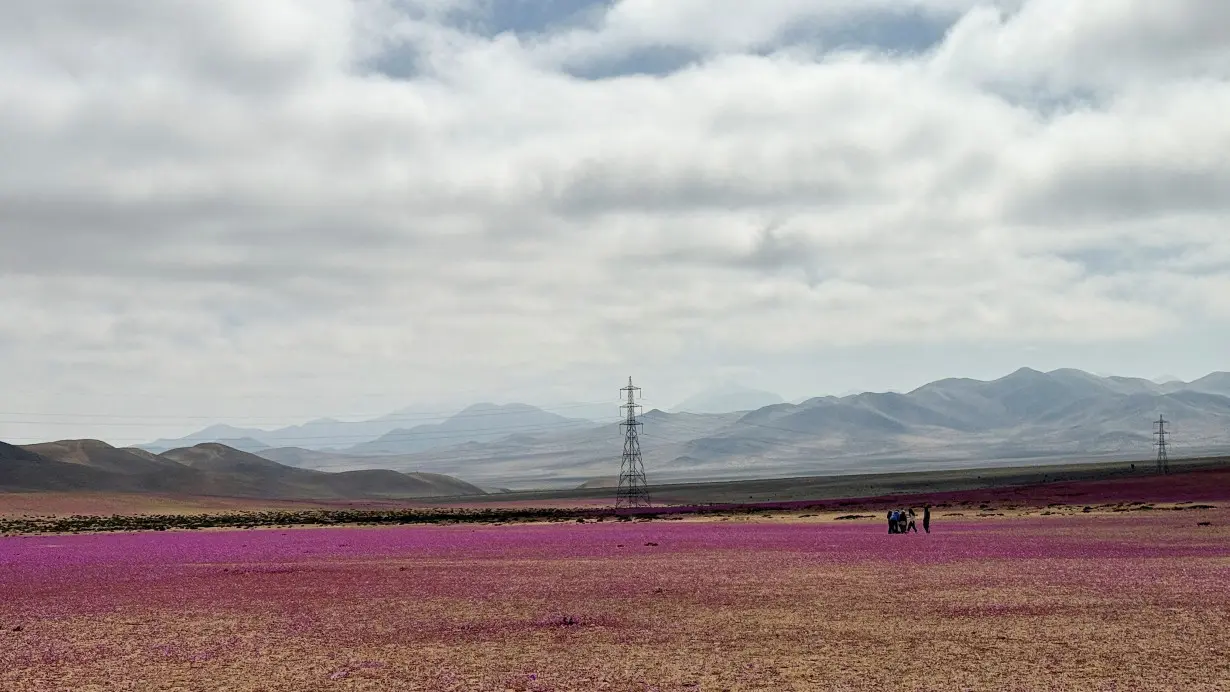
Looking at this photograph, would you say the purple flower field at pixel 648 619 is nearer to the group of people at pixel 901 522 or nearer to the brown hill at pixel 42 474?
the group of people at pixel 901 522

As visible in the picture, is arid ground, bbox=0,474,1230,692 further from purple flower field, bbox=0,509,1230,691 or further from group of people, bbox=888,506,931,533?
group of people, bbox=888,506,931,533

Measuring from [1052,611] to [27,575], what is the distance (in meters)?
32.6

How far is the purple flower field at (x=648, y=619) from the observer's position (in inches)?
663

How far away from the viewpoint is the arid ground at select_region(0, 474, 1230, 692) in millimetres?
16797

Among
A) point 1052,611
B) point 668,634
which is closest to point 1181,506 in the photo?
point 1052,611

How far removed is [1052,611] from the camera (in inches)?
870

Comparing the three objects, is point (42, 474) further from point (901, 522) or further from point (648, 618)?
point (648, 618)

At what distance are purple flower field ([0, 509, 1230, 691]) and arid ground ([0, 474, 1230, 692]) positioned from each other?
3.2 inches

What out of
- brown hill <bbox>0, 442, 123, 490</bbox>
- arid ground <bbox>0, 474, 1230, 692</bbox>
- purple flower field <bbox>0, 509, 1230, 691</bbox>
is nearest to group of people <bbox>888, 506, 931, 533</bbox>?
arid ground <bbox>0, 474, 1230, 692</bbox>

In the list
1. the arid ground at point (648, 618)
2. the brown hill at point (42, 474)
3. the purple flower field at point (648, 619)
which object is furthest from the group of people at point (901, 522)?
A: the brown hill at point (42, 474)

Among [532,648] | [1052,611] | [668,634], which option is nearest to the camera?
[532,648]

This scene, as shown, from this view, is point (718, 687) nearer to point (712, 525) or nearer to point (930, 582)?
point (930, 582)

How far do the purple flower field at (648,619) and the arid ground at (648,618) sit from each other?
0.08m

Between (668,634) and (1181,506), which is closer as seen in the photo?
(668,634)
